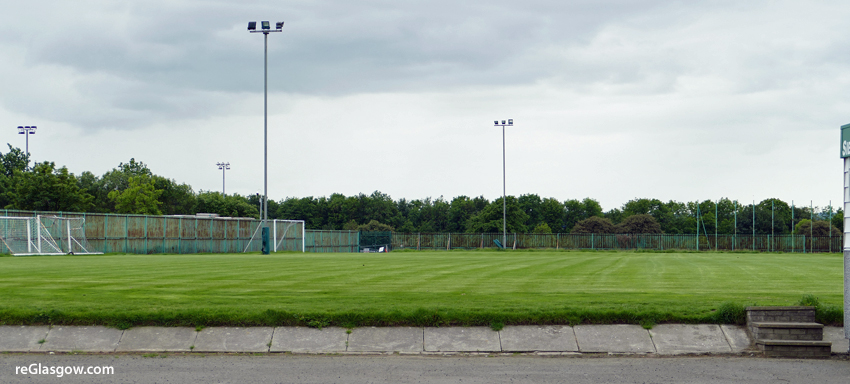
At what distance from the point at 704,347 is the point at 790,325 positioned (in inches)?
49.5

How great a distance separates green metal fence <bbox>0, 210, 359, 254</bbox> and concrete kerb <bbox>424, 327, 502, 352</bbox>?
37.1 metres

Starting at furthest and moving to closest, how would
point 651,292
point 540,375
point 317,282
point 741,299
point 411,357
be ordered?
1. point 317,282
2. point 651,292
3. point 741,299
4. point 411,357
5. point 540,375

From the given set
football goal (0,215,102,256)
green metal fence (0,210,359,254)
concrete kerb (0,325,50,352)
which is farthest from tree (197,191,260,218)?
concrete kerb (0,325,50,352)

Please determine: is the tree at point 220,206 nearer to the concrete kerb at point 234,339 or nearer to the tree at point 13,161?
the tree at point 13,161

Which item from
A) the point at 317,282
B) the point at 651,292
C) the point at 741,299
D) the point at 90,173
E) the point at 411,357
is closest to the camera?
the point at 411,357

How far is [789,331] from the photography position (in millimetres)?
9906

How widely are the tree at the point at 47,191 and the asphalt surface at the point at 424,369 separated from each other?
62.1 m

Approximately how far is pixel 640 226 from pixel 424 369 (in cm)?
10319

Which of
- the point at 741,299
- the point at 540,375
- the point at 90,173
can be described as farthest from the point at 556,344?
the point at 90,173

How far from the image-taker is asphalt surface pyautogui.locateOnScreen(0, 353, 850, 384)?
26.9 ft

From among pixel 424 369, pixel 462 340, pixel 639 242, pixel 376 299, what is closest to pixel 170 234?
pixel 376 299

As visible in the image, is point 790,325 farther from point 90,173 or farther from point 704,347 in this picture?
point 90,173

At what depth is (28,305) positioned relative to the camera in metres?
11.1

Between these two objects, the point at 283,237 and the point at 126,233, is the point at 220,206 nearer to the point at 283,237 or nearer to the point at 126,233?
the point at 283,237
